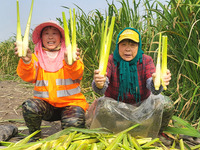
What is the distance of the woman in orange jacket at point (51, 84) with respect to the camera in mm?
1954

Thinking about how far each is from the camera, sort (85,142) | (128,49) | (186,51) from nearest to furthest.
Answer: (85,142)
(128,49)
(186,51)

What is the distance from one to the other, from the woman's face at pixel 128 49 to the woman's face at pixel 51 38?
1.84 feet

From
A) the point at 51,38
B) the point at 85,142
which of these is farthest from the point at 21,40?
the point at 85,142

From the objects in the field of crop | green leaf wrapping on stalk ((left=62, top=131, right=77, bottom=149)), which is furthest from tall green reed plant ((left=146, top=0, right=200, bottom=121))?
green leaf wrapping on stalk ((left=62, top=131, right=77, bottom=149))

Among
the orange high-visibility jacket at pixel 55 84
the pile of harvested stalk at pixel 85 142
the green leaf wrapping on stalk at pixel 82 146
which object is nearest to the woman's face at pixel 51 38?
the orange high-visibility jacket at pixel 55 84

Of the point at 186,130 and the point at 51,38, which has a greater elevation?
the point at 51,38

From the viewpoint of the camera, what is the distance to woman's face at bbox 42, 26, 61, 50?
1.99 metres

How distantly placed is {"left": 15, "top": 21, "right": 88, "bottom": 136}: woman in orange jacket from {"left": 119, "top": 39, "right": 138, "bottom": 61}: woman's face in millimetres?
404

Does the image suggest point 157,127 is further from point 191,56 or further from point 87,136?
point 191,56

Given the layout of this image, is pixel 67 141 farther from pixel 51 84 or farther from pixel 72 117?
pixel 51 84

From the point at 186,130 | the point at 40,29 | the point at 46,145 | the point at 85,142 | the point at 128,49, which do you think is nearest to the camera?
the point at 46,145

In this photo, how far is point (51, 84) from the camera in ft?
6.52

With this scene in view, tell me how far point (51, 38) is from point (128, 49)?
68cm

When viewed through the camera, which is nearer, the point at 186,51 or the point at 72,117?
the point at 72,117
